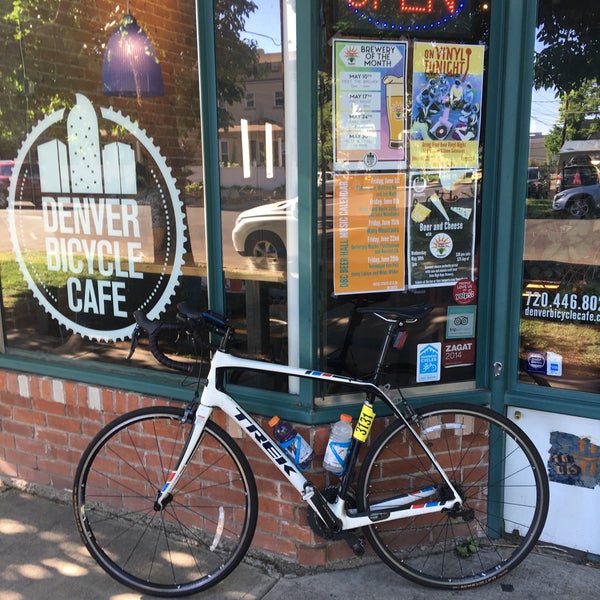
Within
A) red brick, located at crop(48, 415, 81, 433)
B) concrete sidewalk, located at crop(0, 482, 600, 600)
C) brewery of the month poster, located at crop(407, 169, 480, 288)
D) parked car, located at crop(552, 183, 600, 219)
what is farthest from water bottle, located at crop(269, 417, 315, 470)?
parked car, located at crop(552, 183, 600, 219)

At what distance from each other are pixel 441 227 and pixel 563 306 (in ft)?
2.19

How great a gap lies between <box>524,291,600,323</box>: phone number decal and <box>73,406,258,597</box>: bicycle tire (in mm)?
1496

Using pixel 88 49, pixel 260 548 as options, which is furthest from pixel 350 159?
pixel 260 548

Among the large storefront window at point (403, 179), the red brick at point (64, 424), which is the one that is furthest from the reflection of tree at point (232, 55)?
the red brick at point (64, 424)

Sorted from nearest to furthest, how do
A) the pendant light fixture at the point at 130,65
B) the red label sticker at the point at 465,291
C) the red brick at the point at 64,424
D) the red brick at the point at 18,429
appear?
the red label sticker at the point at 465,291, the pendant light fixture at the point at 130,65, the red brick at the point at 64,424, the red brick at the point at 18,429

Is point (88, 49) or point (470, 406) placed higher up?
point (88, 49)

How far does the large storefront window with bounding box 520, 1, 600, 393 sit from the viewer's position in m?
2.62

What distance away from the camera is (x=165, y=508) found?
9.39 ft

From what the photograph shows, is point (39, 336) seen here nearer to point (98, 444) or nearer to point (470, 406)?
point (98, 444)

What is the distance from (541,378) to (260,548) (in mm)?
1553

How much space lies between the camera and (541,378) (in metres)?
2.88

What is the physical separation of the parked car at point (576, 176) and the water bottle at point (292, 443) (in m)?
1.57

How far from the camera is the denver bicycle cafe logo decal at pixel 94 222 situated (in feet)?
10.1

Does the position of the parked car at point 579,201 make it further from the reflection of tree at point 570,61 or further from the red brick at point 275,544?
the red brick at point 275,544
